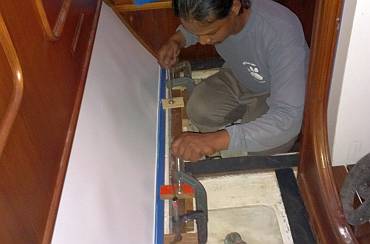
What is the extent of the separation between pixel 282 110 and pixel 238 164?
231 millimetres

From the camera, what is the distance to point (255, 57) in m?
1.50

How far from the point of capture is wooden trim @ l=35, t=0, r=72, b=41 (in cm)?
86

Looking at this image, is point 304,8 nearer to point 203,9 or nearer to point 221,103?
point 221,103

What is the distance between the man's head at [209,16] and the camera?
4.02ft

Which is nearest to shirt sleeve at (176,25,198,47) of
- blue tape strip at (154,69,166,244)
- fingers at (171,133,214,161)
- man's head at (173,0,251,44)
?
blue tape strip at (154,69,166,244)

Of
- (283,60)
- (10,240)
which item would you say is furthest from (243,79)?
(10,240)

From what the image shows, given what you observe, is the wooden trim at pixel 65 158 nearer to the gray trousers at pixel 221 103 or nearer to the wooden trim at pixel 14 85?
the wooden trim at pixel 14 85

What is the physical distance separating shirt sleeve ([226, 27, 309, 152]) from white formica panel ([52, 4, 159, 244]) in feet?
0.94

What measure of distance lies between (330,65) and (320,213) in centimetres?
43

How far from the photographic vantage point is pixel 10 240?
0.60m

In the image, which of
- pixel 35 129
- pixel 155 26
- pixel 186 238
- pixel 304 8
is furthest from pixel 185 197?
pixel 304 8

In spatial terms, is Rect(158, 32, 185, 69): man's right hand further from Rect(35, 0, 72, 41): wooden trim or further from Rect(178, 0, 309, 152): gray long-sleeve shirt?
Rect(35, 0, 72, 41): wooden trim

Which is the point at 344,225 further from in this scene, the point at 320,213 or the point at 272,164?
the point at 272,164

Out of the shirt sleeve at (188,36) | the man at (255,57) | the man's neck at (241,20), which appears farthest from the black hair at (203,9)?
the shirt sleeve at (188,36)
